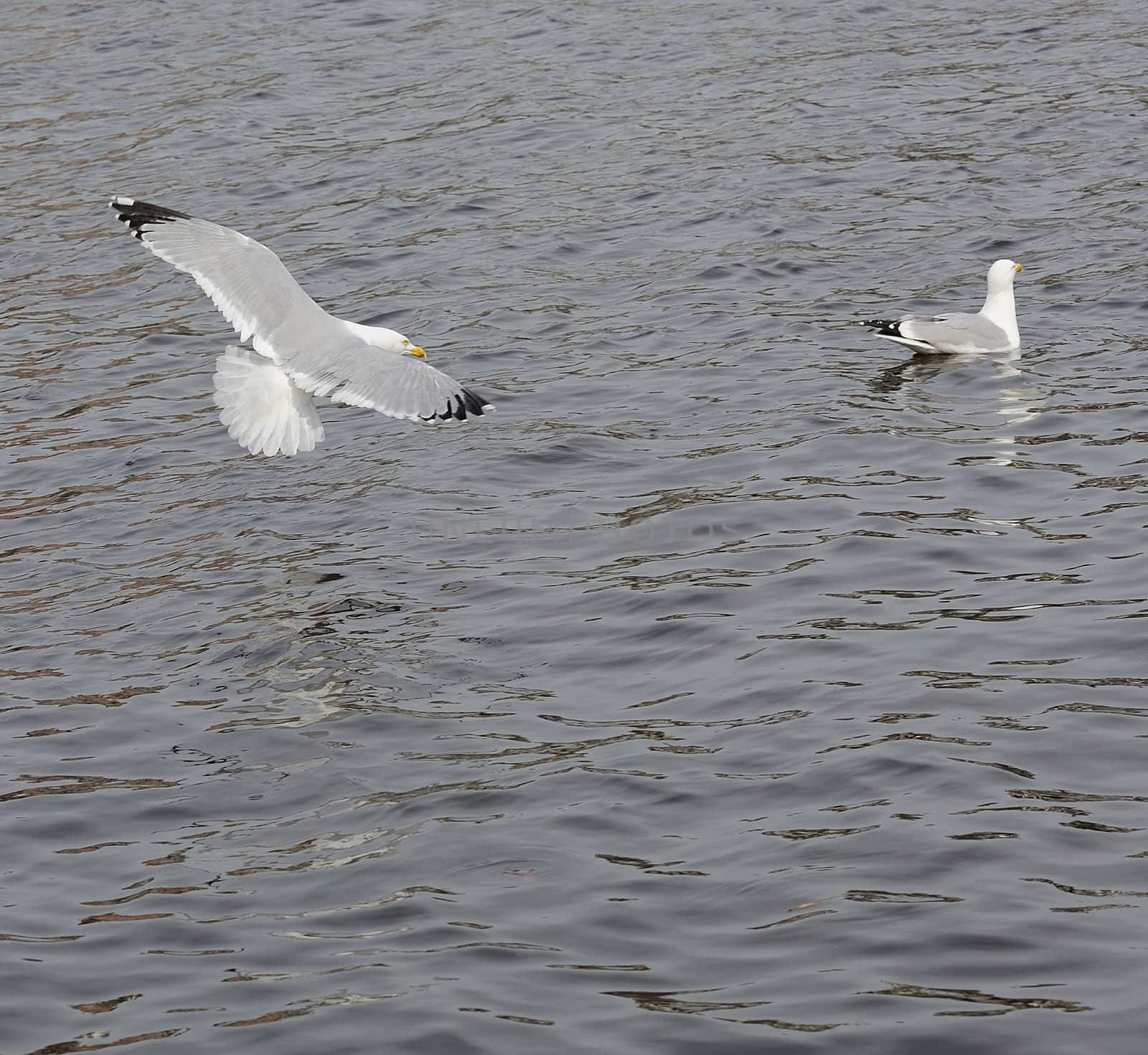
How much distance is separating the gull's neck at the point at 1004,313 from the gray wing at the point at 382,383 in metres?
4.05

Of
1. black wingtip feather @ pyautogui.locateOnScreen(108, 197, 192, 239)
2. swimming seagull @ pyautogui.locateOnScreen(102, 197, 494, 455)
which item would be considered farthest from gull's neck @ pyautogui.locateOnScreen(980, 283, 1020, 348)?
black wingtip feather @ pyautogui.locateOnScreen(108, 197, 192, 239)

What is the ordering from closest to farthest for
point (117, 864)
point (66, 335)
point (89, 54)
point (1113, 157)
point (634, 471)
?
point (117, 864)
point (634, 471)
point (66, 335)
point (1113, 157)
point (89, 54)

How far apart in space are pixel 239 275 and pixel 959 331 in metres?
4.44

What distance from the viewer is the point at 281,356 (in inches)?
363

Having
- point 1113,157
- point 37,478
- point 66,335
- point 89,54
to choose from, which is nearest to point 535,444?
point 37,478

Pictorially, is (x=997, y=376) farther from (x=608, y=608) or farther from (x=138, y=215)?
(x=138, y=215)

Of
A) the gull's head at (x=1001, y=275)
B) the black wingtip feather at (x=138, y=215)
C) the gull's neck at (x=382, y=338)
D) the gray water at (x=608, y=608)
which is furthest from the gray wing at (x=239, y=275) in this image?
the gull's head at (x=1001, y=275)

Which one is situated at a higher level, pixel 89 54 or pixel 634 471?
pixel 89 54

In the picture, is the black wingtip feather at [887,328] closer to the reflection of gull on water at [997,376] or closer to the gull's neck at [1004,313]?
the reflection of gull on water at [997,376]

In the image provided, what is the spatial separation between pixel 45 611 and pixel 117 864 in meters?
2.75

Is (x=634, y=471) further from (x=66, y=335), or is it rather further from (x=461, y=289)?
(x=66, y=335)

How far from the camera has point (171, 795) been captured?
20.7 feet

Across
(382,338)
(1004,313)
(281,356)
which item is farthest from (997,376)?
(281,356)

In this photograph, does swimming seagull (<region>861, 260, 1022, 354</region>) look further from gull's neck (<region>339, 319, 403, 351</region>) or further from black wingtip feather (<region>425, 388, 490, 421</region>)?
black wingtip feather (<region>425, 388, 490, 421</region>)
